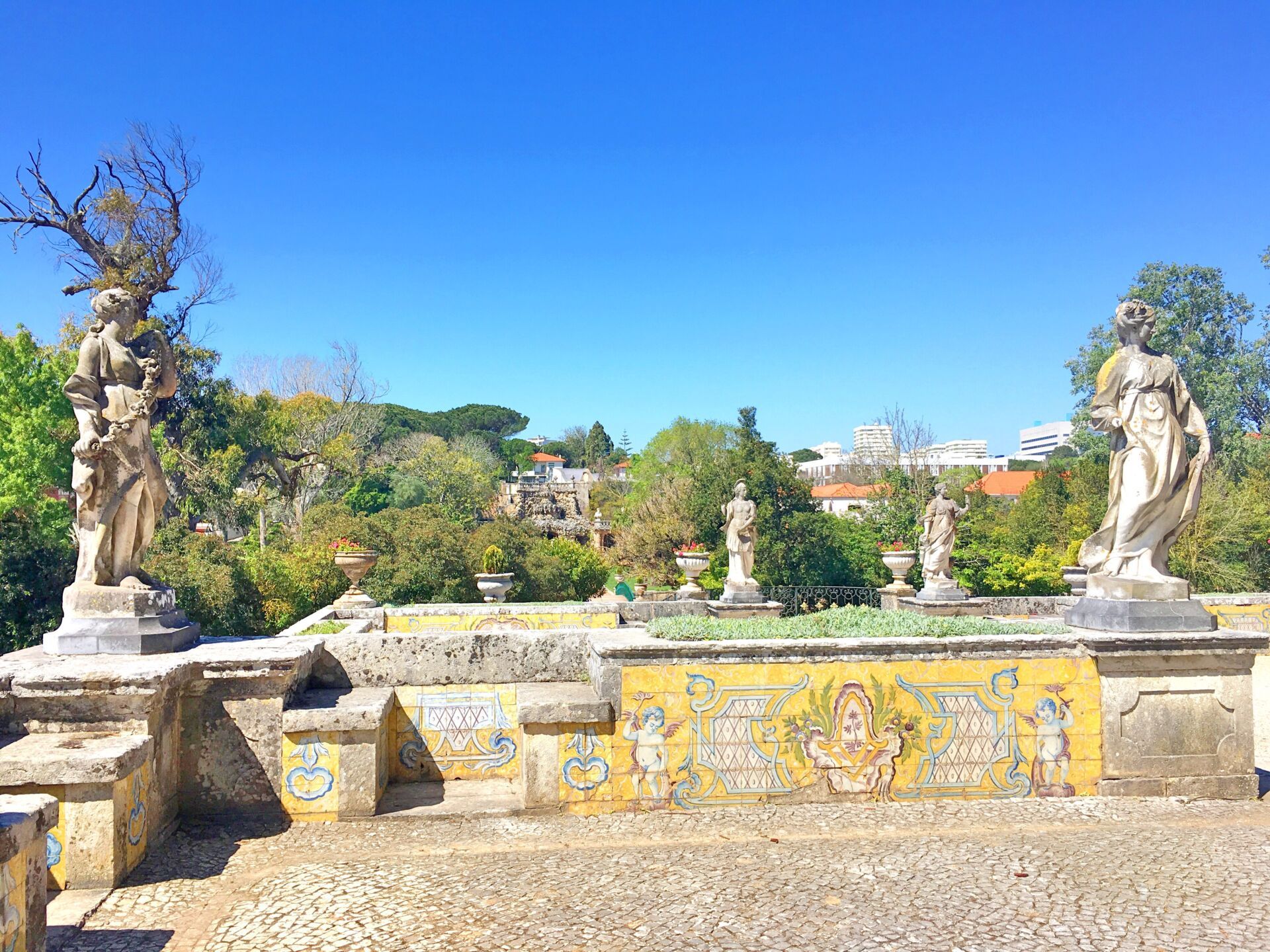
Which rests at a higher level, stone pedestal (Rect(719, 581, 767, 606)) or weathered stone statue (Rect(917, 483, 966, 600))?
weathered stone statue (Rect(917, 483, 966, 600))

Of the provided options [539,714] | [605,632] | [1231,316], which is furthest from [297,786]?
[1231,316]

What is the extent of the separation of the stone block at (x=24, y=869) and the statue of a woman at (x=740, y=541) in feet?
36.8

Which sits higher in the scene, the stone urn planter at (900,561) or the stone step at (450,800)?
the stone urn planter at (900,561)

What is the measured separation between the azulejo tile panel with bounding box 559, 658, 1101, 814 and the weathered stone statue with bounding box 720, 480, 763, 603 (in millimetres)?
8288

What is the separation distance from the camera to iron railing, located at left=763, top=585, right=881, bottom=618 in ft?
60.9

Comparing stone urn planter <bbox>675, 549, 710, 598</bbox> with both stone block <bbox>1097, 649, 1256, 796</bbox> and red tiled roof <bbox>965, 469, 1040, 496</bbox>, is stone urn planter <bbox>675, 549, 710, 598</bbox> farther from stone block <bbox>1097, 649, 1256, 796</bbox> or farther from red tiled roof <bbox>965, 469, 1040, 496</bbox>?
red tiled roof <bbox>965, 469, 1040, 496</bbox>

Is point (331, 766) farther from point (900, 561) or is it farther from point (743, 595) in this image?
point (900, 561)

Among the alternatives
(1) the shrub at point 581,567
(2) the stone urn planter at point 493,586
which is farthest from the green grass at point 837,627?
(1) the shrub at point 581,567

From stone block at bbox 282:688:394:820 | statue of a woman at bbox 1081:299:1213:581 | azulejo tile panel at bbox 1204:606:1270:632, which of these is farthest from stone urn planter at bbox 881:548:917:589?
stone block at bbox 282:688:394:820

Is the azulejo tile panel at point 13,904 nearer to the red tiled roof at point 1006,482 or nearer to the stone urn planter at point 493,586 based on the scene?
the stone urn planter at point 493,586

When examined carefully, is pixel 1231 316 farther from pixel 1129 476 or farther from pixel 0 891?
pixel 0 891

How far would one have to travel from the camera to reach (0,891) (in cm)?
253

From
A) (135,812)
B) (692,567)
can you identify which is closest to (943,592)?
(692,567)

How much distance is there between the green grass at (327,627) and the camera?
296 inches
